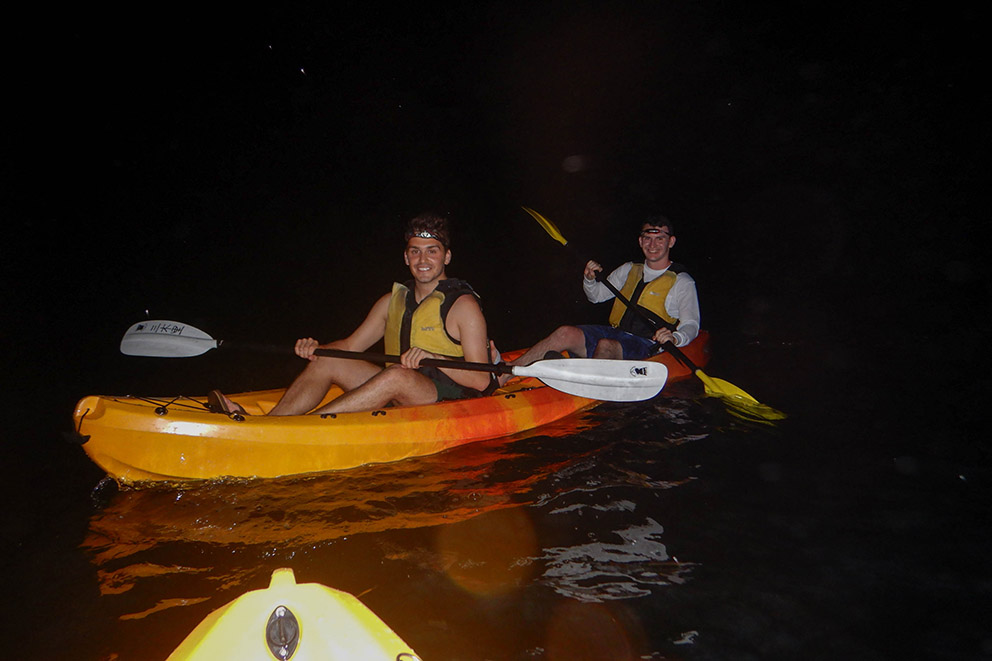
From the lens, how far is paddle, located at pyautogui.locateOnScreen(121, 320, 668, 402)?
372 cm

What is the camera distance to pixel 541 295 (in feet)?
50.4

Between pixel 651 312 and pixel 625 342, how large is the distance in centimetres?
38

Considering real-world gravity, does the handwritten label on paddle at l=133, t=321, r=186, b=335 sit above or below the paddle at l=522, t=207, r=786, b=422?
above

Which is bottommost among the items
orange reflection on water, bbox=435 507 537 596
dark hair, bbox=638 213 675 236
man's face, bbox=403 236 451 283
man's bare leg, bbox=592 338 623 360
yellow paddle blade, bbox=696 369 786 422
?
orange reflection on water, bbox=435 507 537 596

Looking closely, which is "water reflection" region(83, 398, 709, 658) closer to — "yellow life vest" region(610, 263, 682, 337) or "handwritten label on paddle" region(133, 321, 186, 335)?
"handwritten label on paddle" region(133, 321, 186, 335)

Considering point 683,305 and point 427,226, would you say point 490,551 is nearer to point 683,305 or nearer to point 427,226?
point 427,226


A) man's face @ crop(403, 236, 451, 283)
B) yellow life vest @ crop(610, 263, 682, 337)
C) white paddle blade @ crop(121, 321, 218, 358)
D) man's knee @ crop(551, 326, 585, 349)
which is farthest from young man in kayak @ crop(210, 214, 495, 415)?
yellow life vest @ crop(610, 263, 682, 337)

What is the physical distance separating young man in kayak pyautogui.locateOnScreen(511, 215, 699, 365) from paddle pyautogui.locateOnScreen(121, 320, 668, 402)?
2.92 ft

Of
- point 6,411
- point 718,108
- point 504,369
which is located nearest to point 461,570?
point 504,369

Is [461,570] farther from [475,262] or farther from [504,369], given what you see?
[475,262]

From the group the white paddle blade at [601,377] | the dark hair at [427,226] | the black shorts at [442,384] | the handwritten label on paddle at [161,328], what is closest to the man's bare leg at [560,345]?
the white paddle blade at [601,377]

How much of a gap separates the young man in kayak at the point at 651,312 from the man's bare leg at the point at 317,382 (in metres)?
1.51

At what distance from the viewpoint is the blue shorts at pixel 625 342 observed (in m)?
4.92

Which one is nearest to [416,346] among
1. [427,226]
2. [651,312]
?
[427,226]
